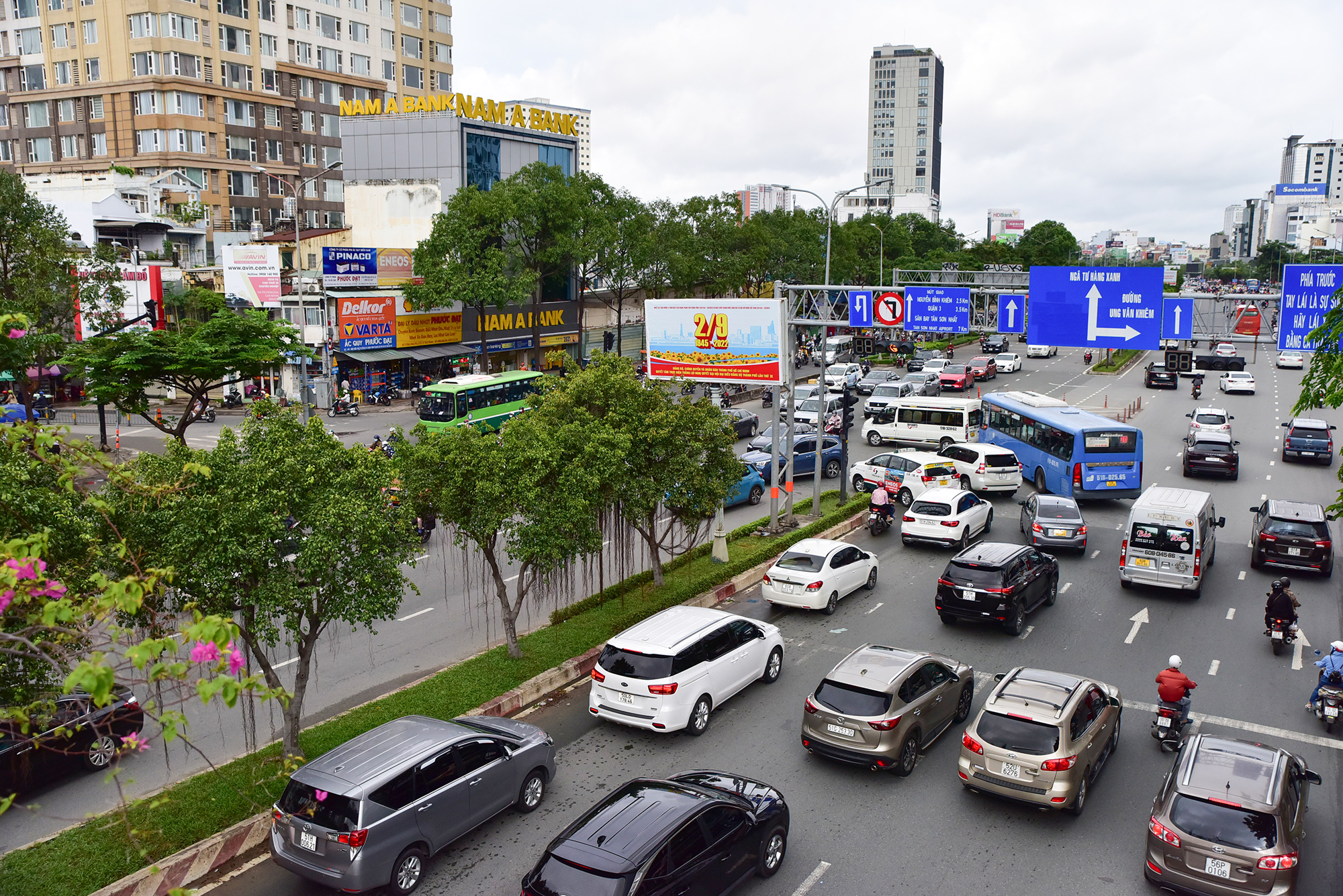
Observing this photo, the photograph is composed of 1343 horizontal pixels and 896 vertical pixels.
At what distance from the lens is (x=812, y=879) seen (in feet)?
35.8

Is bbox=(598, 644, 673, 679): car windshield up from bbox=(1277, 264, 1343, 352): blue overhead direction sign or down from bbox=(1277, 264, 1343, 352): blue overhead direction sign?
down

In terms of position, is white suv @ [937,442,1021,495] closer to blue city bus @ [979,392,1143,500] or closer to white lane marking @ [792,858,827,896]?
blue city bus @ [979,392,1143,500]

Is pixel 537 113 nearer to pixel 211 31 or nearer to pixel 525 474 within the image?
pixel 211 31

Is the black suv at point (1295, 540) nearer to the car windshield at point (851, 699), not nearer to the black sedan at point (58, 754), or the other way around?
the car windshield at point (851, 699)

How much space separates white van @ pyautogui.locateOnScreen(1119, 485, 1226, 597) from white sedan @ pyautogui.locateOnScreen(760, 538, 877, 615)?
6.16 metres

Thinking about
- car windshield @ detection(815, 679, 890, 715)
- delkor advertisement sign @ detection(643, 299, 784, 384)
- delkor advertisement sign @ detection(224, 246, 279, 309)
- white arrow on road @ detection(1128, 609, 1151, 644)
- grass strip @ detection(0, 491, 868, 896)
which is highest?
delkor advertisement sign @ detection(224, 246, 279, 309)

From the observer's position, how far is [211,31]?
7031 cm

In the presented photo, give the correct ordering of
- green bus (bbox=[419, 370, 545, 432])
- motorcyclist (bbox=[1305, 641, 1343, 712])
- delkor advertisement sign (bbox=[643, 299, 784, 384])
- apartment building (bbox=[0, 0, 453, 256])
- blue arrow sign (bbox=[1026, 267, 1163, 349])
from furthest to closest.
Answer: apartment building (bbox=[0, 0, 453, 256]) < green bus (bbox=[419, 370, 545, 432]) < delkor advertisement sign (bbox=[643, 299, 784, 384]) < blue arrow sign (bbox=[1026, 267, 1163, 349]) < motorcyclist (bbox=[1305, 641, 1343, 712])

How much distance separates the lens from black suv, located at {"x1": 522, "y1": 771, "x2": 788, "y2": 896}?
9164 mm

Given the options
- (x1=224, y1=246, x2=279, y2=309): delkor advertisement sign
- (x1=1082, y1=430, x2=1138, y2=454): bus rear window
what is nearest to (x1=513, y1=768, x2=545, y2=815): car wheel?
(x1=1082, y1=430, x2=1138, y2=454): bus rear window

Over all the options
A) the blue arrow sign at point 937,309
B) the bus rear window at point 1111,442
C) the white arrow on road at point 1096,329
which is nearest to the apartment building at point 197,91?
the blue arrow sign at point 937,309

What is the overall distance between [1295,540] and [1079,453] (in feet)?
24.3

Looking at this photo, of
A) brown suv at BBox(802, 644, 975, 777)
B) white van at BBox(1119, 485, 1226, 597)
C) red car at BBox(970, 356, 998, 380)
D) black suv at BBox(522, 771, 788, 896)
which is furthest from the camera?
red car at BBox(970, 356, 998, 380)

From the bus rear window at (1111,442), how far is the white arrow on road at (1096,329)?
4501 mm
